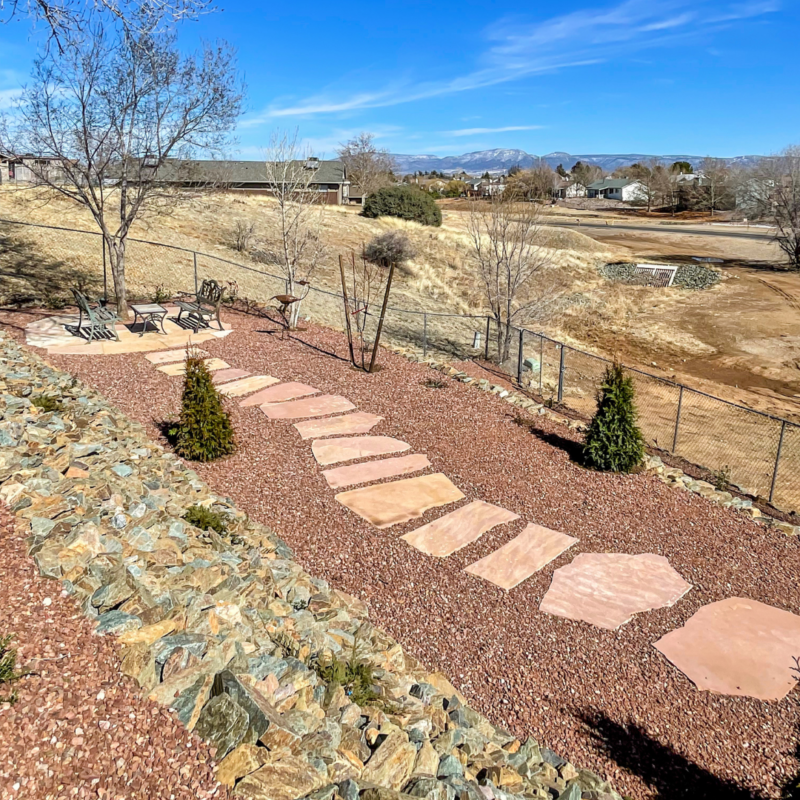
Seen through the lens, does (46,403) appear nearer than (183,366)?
Yes

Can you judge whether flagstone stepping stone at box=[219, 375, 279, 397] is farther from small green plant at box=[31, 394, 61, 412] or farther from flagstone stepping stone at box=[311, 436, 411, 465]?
small green plant at box=[31, 394, 61, 412]

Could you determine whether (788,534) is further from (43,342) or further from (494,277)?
(43,342)

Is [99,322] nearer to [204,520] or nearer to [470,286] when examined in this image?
[204,520]

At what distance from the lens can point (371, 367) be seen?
37.4 feet

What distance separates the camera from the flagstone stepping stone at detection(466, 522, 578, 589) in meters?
5.92

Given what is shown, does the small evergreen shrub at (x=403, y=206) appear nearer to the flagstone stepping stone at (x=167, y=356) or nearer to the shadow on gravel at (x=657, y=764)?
the flagstone stepping stone at (x=167, y=356)

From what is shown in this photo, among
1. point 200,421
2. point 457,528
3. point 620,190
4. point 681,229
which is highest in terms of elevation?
point 620,190

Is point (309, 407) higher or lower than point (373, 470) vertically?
higher

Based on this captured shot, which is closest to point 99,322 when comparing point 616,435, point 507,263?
point 507,263

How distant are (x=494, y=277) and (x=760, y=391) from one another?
314 inches

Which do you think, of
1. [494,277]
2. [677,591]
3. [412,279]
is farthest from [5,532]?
[412,279]

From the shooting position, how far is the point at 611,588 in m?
5.86

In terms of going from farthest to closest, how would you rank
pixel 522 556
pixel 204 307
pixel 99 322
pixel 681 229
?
pixel 681 229
pixel 204 307
pixel 99 322
pixel 522 556

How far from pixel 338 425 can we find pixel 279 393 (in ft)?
4.80
